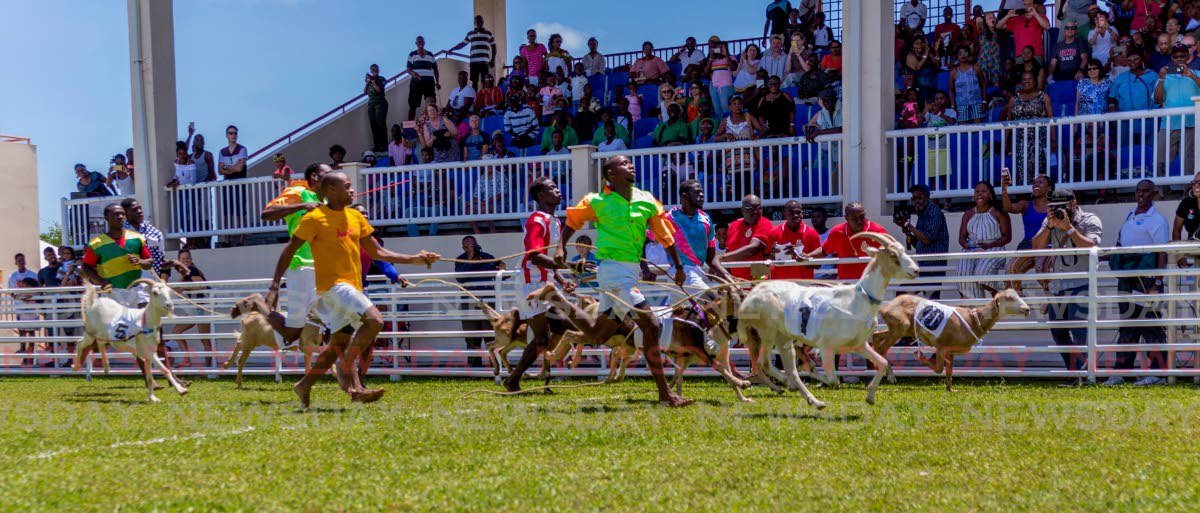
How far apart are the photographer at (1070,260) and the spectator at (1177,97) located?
7.51 ft

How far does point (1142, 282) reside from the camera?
39.1ft

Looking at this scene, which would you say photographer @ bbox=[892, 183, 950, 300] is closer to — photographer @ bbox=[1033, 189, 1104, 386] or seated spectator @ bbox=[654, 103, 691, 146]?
photographer @ bbox=[1033, 189, 1104, 386]

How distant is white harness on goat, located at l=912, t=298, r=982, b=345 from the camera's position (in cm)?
1107

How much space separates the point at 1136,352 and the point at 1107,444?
5.76 meters

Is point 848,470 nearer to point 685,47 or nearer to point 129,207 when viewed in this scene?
point 129,207

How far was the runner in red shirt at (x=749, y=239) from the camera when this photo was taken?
12.7 m

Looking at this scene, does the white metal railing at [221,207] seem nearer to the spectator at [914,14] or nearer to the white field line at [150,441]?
the spectator at [914,14]

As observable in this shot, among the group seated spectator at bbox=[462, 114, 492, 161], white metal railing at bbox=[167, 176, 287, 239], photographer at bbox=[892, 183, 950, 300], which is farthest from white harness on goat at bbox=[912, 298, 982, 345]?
white metal railing at bbox=[167, 176, 287, 239]

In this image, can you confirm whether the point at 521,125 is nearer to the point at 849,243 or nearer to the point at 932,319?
the point at 849,243

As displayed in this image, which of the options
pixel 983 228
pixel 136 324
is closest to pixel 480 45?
pixel 983 228

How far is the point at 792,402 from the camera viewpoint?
31.6ft

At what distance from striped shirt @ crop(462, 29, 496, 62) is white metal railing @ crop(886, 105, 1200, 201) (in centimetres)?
1123

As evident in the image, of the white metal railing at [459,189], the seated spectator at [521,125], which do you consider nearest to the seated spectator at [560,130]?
the white metal railing at [459,189]

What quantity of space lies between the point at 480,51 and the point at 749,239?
13.2m
